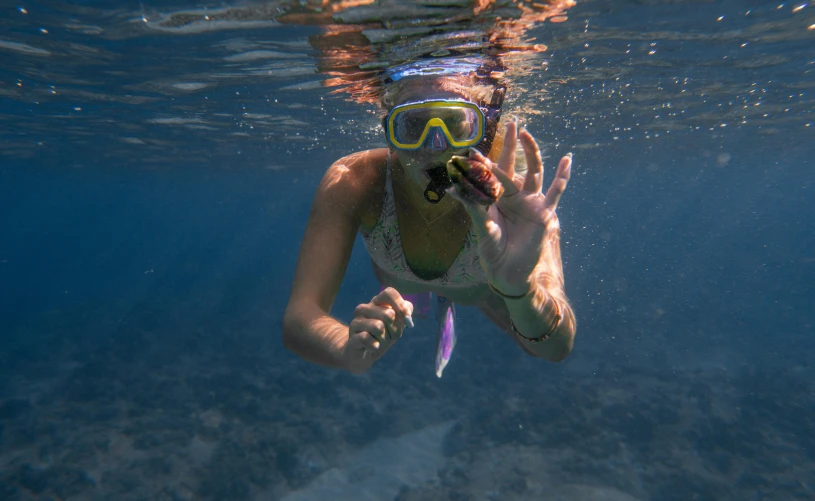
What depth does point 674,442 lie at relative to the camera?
37.2 feet

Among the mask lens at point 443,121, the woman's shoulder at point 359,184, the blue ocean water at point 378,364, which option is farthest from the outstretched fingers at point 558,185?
the blue ocean water at point 378,364

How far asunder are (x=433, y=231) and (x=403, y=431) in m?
9.46

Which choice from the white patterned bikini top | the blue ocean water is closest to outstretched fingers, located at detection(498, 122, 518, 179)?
the white patterned bikini top

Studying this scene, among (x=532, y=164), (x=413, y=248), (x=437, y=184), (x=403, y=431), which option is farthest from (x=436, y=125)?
(x=403, y=431)

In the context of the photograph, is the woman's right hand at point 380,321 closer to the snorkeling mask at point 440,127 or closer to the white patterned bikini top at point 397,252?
the snorkeling mask at point 440,127

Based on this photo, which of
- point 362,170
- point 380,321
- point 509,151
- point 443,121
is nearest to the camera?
point 380,321

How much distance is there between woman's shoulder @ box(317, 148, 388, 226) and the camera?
11.5 feet

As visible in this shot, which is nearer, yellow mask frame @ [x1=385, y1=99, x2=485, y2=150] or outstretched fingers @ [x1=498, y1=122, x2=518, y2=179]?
outstretched fingers @ [x1=498, y1=122, x2=518, y2=179]

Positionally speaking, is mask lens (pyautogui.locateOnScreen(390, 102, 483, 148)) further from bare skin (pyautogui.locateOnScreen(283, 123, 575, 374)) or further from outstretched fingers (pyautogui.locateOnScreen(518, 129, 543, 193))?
outstretched fingers (pyautogui.locateOnScreen(518, 129, 543, 193))

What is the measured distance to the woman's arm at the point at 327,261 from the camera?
9.20ft

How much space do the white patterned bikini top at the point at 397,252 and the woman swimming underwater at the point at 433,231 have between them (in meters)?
0.01

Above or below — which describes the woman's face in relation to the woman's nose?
below

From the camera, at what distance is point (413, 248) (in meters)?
3.91

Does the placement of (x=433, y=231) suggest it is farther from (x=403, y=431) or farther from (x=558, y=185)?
(x=403, y=431)
